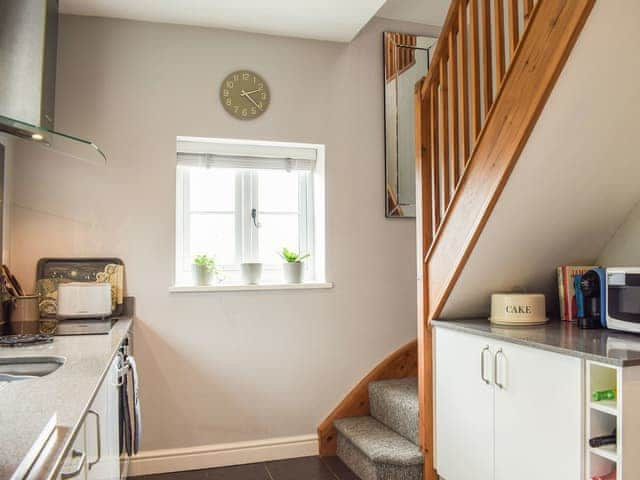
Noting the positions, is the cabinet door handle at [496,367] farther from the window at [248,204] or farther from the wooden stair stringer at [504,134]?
the window at [248,204]

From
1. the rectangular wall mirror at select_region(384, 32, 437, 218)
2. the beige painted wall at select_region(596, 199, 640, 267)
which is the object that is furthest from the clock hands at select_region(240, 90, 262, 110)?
the beige painted wall at select_region(596, 199, 640, 267)

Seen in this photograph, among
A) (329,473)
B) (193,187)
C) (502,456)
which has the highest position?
(193,187)

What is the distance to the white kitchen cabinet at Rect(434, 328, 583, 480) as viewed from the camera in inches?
73.8

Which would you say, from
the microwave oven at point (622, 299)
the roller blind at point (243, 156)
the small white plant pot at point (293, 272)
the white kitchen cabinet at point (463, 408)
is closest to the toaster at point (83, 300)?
the roller blind at point (243, 156)

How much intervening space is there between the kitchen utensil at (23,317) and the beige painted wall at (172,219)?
0.41 m

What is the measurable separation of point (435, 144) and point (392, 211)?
2.71ft

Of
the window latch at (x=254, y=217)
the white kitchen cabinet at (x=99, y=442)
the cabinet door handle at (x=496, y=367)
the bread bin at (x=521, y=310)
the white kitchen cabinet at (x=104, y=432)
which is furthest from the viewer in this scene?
the window latch at (x=254, y=217)

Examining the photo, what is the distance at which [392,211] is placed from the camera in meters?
3.44

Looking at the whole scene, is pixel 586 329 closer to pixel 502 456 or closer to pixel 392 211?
pixel 502 456

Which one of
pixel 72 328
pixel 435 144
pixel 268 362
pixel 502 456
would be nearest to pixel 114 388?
pixel 72 328

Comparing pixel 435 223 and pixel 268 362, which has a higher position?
pixel 435 223

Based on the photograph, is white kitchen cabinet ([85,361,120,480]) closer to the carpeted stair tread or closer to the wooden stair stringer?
the carpeted stair tread

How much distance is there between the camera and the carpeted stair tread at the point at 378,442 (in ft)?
8.73

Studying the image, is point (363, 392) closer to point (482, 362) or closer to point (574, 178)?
point (482, 362)
